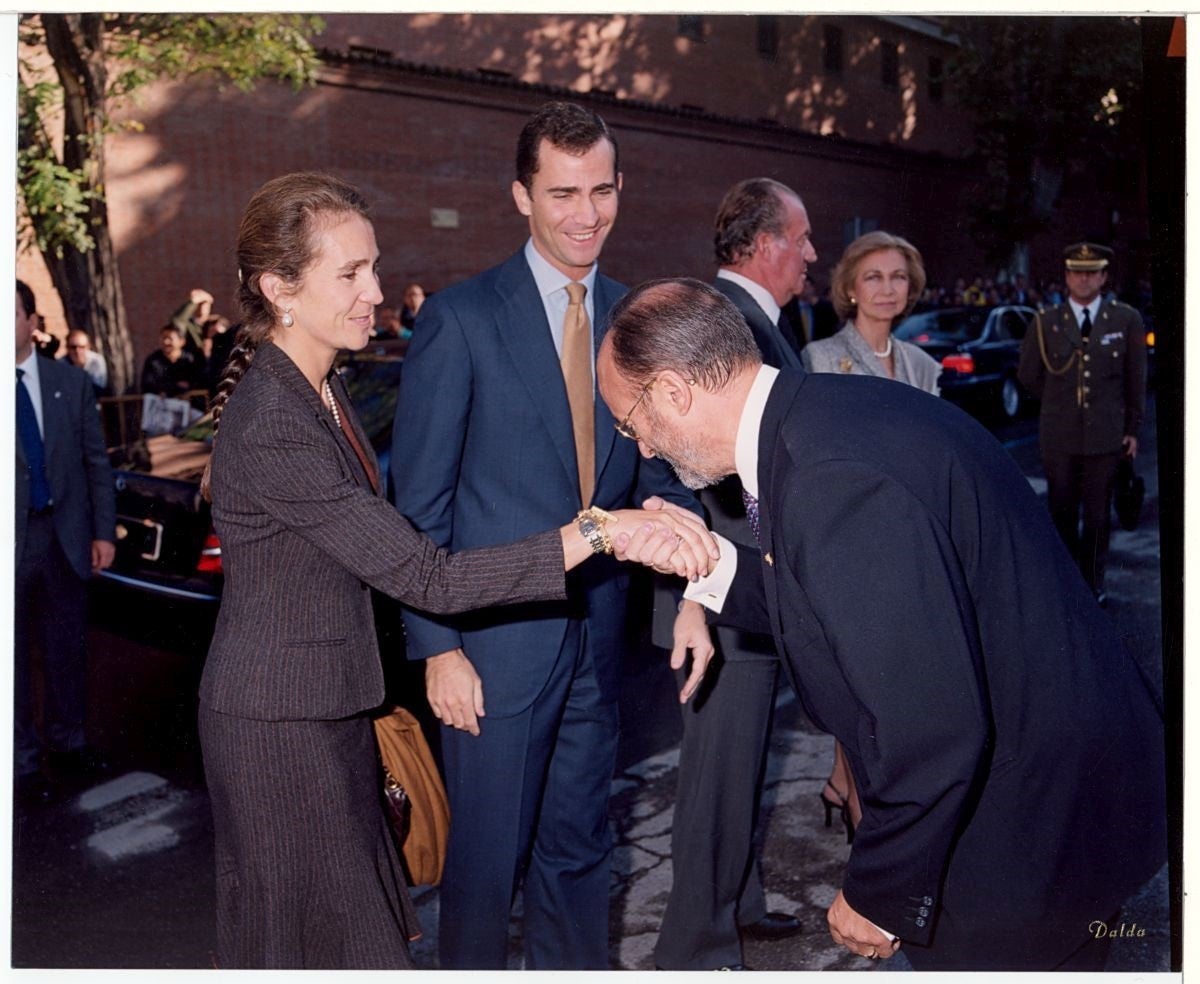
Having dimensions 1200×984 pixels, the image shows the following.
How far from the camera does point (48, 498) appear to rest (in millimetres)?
5062

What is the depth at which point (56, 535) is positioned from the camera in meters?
5.13

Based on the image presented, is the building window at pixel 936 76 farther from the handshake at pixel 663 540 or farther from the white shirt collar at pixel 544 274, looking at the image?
the handshake at pixel 663 540

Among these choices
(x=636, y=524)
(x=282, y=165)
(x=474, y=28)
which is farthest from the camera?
(x=474, y=28)

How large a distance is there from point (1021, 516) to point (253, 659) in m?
1.48

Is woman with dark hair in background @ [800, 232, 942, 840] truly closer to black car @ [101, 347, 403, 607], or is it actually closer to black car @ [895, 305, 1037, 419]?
black car @ [101, 347, 403, 607]

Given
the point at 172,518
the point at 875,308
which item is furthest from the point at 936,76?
the point at 172,518

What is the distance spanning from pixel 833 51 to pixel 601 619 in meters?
21.7

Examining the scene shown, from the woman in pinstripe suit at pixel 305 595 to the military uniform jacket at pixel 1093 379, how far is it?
565cm

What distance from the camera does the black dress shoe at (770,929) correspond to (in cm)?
360

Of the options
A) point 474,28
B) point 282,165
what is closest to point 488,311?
point 282,165

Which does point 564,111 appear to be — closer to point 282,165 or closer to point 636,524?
point 636,524

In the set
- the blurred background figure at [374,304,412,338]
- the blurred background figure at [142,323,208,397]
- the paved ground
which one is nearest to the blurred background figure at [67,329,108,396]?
the blurred background figure at [142,323,208,397]

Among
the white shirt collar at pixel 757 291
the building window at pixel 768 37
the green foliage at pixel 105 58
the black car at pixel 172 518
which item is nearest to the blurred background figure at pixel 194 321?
the green foliage at pixel 105 58

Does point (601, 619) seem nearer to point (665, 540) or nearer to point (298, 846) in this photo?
point (665, 540)
